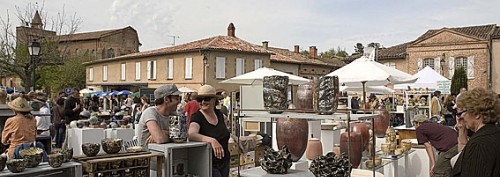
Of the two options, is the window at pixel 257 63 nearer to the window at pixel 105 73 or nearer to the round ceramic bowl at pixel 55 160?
the window at pixel 105 73

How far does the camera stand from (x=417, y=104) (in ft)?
40.7

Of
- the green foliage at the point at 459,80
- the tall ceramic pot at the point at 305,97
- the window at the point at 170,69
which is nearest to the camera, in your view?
the tall ceramic pot at the point at 305,97

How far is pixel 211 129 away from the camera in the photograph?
372 cm

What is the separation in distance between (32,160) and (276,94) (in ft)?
5.26

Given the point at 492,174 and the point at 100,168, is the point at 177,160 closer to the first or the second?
the point at 100,168

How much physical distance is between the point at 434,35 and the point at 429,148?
24900 mm

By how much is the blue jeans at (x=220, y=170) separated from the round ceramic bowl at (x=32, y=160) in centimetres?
132

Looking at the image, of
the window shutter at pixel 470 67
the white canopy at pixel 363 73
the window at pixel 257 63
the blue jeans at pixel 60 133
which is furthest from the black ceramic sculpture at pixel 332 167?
the window shutter at pixel 470 67

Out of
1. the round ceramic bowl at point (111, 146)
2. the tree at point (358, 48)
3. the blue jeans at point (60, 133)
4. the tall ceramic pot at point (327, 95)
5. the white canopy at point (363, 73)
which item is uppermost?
the tree at point (358, 48)

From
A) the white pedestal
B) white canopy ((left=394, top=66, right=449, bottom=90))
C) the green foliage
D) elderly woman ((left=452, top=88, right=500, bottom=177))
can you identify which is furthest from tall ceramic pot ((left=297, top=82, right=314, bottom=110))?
the green foliage

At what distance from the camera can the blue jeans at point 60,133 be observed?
358 inches

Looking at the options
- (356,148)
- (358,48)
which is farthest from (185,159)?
(358,48)

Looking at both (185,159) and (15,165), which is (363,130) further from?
(15,165)

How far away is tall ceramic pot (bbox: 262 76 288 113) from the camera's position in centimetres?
321
